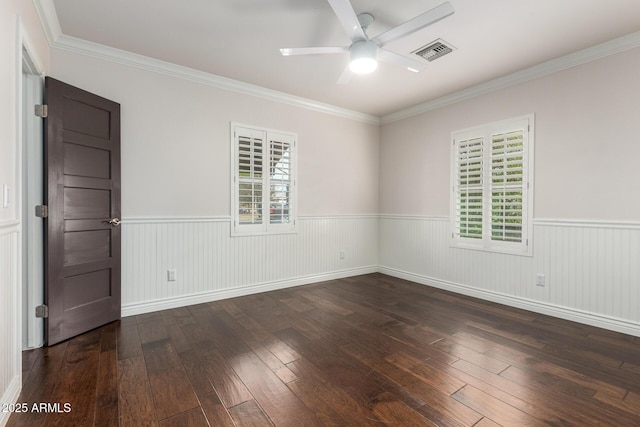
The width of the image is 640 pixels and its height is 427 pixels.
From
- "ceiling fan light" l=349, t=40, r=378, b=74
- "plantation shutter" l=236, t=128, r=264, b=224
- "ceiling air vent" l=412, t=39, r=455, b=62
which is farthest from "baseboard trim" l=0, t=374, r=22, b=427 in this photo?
"ceiling air vent" l=412, t=39, r=455, b=62

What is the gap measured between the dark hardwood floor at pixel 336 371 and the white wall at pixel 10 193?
28cm

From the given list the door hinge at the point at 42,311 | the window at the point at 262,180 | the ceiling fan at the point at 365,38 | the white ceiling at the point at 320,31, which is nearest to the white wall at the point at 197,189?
the window at the point at 262,180

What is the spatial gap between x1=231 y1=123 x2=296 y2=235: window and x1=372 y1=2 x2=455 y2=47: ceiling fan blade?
2.09 metres

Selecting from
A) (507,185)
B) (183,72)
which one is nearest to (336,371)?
(507,185)

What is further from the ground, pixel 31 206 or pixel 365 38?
pixel 365 38

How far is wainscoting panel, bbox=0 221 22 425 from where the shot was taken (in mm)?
1696

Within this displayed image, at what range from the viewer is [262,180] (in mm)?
4148

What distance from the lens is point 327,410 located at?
1767mm

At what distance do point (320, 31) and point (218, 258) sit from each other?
273cm

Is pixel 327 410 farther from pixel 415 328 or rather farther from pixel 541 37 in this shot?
pixel 541 37

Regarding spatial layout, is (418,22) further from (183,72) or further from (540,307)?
(540,307)

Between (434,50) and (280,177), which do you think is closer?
(434,50)

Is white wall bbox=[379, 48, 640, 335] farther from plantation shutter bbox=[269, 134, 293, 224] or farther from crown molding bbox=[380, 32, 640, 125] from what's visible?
plantation shutter bbox=[269, 134, 293, 224]

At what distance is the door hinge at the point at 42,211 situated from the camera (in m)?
2.49
